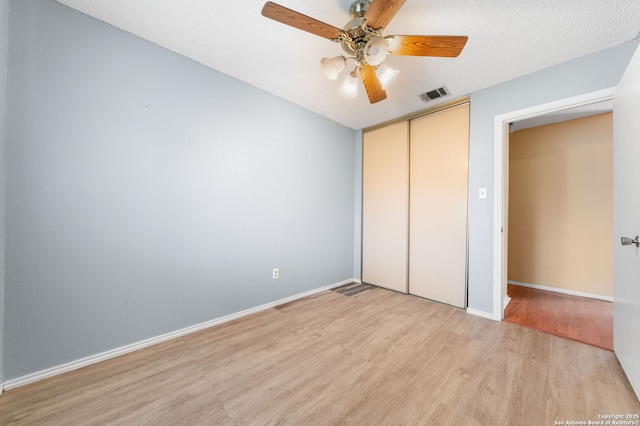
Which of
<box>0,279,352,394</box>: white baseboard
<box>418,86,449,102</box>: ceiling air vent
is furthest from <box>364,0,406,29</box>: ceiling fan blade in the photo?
<box>0,279,352,394</box>: white baseboard

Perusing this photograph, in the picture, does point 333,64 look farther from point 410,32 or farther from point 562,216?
point 562,216

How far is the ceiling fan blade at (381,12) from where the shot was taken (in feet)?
3.92

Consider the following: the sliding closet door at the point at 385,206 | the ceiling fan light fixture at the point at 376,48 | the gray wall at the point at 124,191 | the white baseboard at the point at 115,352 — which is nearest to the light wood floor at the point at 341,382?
the white baseboard at the point at 115,352

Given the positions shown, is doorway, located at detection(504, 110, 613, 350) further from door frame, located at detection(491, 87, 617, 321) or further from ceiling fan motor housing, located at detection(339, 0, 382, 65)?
ceiling fan motor housing, located at detection(339, 0, 382, 65)

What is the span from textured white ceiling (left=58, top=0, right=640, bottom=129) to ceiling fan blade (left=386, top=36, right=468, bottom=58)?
28 cm

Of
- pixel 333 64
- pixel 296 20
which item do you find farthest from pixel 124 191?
pixel 333 64

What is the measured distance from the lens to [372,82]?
1.79 meters

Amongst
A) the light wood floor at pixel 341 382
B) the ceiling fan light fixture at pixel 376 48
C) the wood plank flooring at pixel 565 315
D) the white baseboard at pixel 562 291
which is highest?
the ceiling fan light fixture at pixel 376 48

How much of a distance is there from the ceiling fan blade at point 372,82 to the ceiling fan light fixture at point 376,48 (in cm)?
29

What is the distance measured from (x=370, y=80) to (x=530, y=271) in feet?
12.4

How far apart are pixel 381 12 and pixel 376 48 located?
0.16m

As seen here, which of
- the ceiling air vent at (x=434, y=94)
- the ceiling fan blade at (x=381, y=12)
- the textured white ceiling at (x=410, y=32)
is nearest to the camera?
the ceiling fan blade at (x=381, y=12)

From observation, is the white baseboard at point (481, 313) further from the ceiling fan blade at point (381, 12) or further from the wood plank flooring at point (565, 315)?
the ceiling fan blade at point (381, 12)

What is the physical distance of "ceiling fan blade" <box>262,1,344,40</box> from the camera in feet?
4.05
